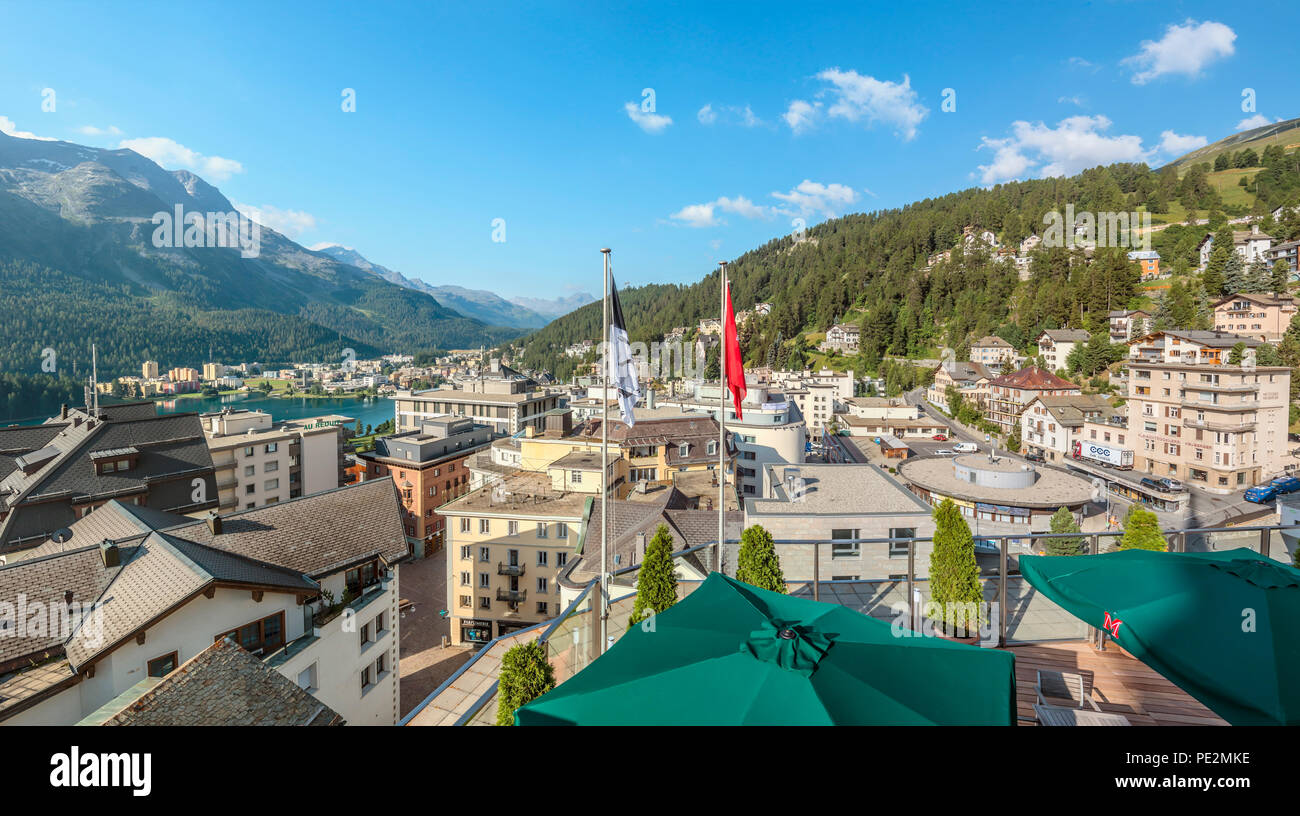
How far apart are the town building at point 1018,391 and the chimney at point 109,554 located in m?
59.2

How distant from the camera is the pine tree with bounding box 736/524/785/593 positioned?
5633mm

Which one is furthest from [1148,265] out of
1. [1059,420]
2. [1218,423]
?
[1218,423]

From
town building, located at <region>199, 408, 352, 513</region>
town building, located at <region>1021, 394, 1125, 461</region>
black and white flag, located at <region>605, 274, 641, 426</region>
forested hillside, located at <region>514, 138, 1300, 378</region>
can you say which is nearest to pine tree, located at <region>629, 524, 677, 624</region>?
black and white flag, located at <region>605, 274, 641, 426</region>

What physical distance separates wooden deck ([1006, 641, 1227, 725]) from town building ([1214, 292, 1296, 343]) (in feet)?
209

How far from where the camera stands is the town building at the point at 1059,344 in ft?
201

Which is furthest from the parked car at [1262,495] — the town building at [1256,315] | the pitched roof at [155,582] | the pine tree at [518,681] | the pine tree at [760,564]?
the pitched roof at [155,582]

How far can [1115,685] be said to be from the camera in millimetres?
4922

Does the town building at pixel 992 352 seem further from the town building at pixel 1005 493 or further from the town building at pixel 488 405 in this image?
the town building at pixel 488 405

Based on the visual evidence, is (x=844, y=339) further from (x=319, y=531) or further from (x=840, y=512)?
(x=319, y=531)

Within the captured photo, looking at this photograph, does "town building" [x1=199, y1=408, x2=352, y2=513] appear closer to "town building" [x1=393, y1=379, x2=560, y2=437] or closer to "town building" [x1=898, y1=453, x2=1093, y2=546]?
"town building" [x1=393, y1=379, x2=560, y2=437]
